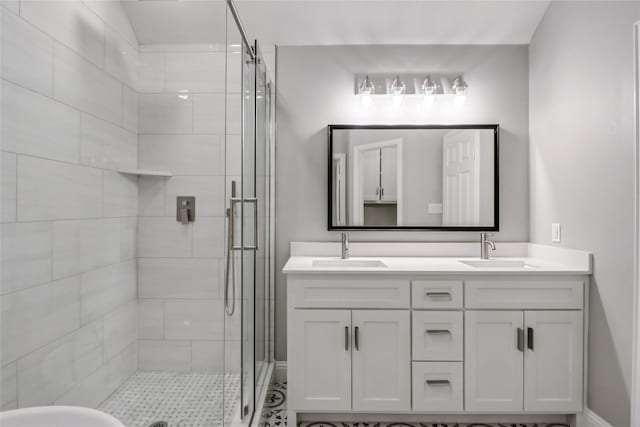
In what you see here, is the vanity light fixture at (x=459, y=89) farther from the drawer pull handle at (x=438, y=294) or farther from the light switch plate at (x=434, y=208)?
the drawer pull handle at (x=438, y=294)

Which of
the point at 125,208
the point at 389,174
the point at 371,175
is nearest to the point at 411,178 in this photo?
the point at 389,174

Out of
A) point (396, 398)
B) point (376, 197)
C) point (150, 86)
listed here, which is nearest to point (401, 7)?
point (376, 197)

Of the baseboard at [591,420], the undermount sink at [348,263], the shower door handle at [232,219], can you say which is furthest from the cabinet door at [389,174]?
the baseboard at [591,420]

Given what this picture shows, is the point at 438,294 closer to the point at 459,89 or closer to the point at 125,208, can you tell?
the point at 459,89

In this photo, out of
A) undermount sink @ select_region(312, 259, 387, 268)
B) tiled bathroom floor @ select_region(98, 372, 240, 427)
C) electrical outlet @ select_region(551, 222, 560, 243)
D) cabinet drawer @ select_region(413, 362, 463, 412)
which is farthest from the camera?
undermount sink @ select_region(312, 259, 387, 268)

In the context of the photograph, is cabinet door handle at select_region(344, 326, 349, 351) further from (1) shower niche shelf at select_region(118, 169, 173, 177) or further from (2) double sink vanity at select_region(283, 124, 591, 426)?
(1) shower niche shelf at select_region(118, 169, 173, 177)

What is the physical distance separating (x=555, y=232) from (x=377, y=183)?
106cm

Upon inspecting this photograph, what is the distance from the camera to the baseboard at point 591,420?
1794mm

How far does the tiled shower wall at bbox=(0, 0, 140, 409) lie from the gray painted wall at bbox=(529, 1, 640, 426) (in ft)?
6.40

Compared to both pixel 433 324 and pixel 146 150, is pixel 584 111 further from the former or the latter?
pixel 146 150

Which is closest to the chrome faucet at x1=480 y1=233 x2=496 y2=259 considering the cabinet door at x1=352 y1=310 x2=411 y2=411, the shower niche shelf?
the cabinet door at x1=352 y1=310 x2=411 y2=411

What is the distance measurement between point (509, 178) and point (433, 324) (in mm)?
1175

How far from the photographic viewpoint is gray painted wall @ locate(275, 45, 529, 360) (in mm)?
2457

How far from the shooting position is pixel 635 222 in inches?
63.0
